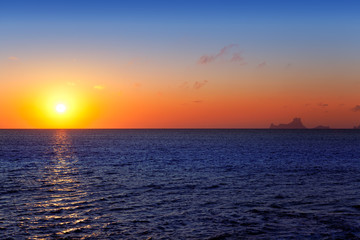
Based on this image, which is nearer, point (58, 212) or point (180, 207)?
point (58, 212)

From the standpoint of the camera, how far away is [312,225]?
21.2 metres

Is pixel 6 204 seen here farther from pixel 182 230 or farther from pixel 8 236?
pixel 182 230

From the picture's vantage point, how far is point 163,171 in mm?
49250

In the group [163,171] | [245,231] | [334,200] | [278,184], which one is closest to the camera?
→ [245,231]

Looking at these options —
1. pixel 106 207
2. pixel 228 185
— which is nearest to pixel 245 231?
pixel 106 207

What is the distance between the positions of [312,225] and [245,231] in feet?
15.1

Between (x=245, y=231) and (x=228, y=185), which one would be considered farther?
(x=228, y=185)

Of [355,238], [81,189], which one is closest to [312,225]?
[355,238]

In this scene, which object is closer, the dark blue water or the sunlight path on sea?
the dark blue water

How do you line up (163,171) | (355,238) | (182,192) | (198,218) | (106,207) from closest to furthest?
(355,238) → (198,218) → (106,207) → (182,192) → (163,171)

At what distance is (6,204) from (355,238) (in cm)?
2545

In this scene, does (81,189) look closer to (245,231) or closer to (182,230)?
(182,230)

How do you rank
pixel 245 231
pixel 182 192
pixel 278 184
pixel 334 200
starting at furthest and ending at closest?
pixel 278 184 < pixel 182 192 < pixel 334 200 < pixel 245 231

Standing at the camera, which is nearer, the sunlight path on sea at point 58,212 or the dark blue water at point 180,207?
the dark blue water at point 180,207
